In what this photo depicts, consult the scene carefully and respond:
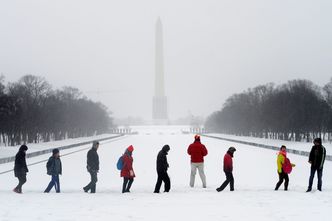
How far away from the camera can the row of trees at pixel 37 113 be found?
178 ft

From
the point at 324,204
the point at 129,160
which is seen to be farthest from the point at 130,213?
the point at 324,204

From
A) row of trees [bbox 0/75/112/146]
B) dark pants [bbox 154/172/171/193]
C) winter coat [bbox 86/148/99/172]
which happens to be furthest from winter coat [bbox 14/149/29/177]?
row of trees [bbox 0/75/112/146]

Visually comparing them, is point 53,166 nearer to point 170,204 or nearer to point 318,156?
point 170,204

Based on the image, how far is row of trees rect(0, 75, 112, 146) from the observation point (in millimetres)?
54272

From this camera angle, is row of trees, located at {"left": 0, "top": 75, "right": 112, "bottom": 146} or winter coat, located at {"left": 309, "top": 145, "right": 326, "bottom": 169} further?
row of trees, located at {"left": 0, "top": 75, "right": 112, "bottom": 146}

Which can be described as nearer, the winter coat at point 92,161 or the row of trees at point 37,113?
the winter coat at point 92,161

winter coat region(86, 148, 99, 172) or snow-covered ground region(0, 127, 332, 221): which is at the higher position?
winter coat region(86, 148, 99, 172)

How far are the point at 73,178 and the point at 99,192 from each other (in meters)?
5.18

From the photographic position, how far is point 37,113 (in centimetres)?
6075

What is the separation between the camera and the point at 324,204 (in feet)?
37.0

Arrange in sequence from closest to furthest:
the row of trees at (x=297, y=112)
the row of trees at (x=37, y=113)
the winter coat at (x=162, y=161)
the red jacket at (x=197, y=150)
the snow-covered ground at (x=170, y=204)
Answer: the snow-covered ground at (x=170, y=204) → the winter coat at (x=162, y=161) → the red jacket at (x=197, y=150) → the row of trees at (x=37, y=113) → the row of trees at (x=297, y=112)

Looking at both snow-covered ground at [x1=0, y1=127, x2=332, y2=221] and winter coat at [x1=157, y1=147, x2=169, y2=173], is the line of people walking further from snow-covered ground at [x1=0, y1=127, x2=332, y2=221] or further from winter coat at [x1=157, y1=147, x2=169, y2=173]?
snow-covered ground at [x1=0, y1=127, x2=332, y2=221]

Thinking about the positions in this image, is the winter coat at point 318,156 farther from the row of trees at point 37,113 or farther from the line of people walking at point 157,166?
the row of trees at point 37,113

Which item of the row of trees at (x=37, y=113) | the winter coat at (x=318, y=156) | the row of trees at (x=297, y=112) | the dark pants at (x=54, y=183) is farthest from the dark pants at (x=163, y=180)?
the row of trees at (x=297, y=112)
